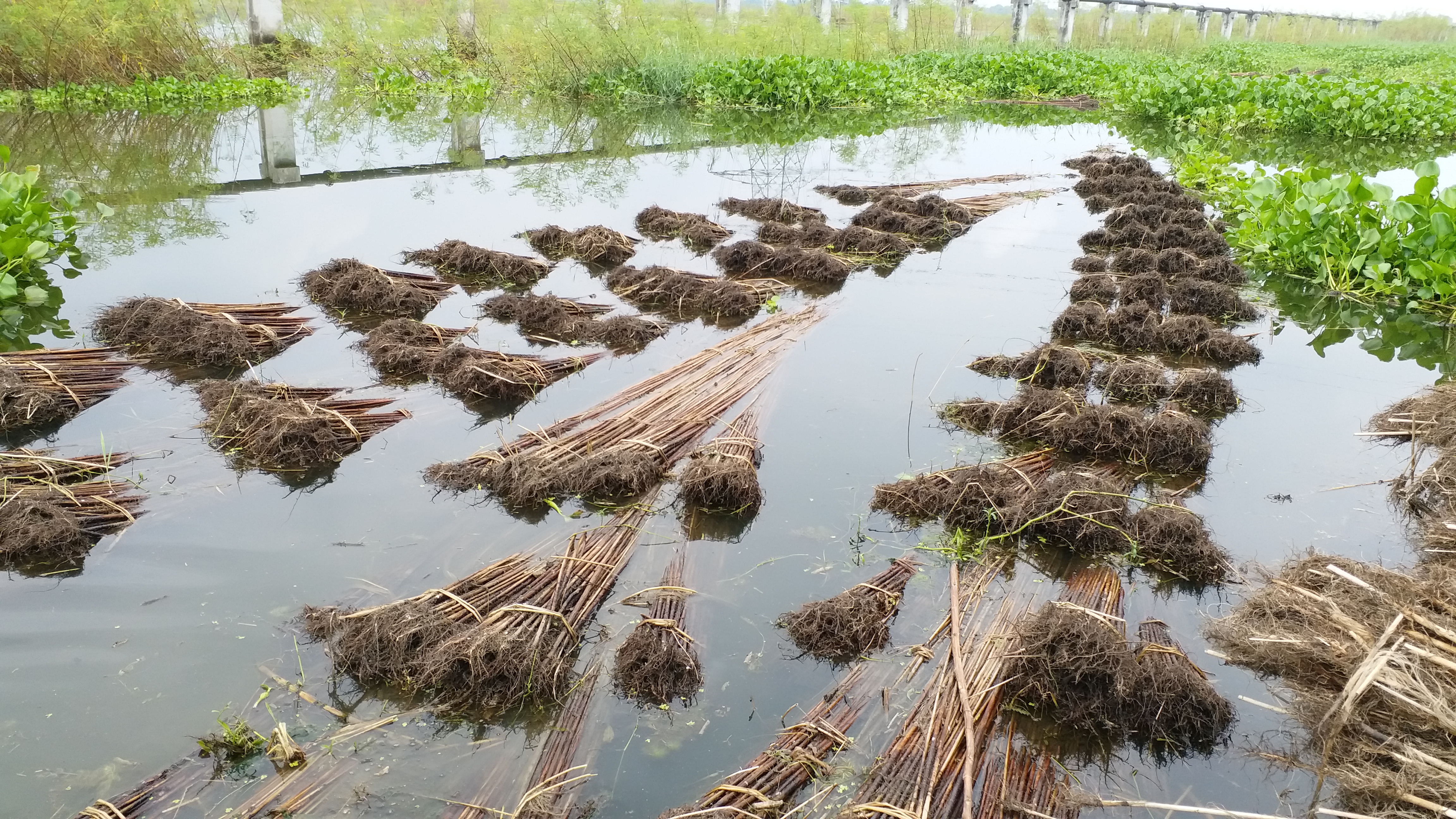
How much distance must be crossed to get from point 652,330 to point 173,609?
11.9 ft

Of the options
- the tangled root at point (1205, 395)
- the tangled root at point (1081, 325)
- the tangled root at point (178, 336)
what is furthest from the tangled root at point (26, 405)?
the tangled root at point (1205, 395)

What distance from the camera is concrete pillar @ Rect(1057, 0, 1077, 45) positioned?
33500mm

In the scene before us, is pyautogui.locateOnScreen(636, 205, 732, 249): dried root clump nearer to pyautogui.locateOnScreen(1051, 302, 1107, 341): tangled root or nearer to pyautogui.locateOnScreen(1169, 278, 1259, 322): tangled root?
pyautogui.locateOnScreen(1051, 302, 1107, 341): tangled root

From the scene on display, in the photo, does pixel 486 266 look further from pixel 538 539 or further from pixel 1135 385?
pixel 1135 385

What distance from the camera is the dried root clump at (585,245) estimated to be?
8.26 metres

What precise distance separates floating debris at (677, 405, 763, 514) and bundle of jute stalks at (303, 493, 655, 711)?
76cm

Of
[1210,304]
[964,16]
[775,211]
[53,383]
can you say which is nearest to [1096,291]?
[1210,304]

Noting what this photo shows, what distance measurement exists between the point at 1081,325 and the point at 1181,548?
118 inches

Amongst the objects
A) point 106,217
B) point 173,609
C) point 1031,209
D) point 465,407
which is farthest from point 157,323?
point 1031,209

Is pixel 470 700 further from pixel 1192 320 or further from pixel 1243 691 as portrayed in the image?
pixel 1192 320

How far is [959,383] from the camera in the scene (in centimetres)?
601

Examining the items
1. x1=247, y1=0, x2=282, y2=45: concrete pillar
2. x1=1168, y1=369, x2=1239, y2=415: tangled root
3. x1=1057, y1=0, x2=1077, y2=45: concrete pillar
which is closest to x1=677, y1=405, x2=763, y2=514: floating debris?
x1=1168, y1=369, x2=1239, y2=415: tangled root

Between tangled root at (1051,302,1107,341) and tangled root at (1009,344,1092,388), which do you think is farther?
tangled root at (1051,302,1107,341)

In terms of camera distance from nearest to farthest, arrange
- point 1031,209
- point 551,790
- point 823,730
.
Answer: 1. point 551,790
2. point 823,730
3. point 1031,209
